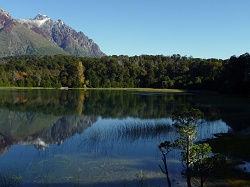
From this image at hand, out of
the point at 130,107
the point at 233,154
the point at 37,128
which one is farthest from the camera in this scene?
the point at 130,107

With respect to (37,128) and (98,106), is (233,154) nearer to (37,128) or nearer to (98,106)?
(37,128)

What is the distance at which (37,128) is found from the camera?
1332 inches

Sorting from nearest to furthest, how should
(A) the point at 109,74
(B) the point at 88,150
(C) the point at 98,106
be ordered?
1. (B) the point at 88,150
2. (C) the point at 98,106
3. (A) the point at 109,74

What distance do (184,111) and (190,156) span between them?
2.04 meters

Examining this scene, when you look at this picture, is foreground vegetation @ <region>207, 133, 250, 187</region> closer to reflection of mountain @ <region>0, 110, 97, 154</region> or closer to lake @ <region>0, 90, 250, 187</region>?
lake @ <region>0, 90, 250, 187</region>

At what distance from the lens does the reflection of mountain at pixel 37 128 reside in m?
27.1

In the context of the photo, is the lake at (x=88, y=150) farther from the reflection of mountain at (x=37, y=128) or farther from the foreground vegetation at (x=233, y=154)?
the foreground vegetation at (x=233, y=154)

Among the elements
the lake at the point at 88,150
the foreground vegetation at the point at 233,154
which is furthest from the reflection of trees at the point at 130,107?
the foreground vegetation at the point at 233,154

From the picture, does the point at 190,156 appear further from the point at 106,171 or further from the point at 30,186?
the point at 30,186

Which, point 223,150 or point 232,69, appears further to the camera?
point 232,69

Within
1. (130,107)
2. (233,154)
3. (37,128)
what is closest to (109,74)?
(130,107)

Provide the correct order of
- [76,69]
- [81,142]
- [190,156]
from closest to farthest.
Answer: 1. [190,156]
2. [81,142]
3. [76,69]

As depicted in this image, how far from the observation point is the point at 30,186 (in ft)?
51.5

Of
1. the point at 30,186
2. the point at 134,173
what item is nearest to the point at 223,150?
the point at 134,173
